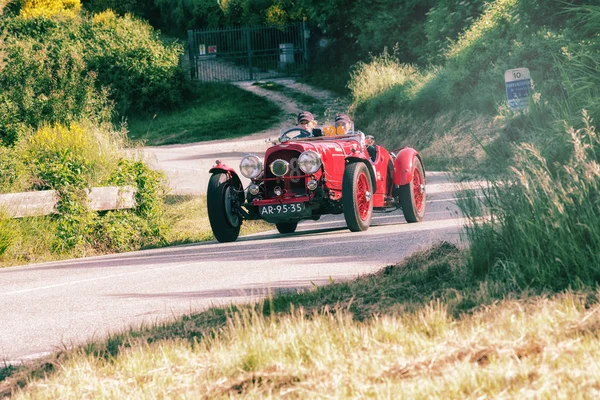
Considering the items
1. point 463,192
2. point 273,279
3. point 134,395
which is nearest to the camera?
point 134,395

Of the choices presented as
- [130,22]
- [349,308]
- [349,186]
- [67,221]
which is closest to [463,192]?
→ [349,308]

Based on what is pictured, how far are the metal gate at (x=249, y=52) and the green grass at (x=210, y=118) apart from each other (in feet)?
8.79

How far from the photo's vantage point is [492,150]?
8.85 meters

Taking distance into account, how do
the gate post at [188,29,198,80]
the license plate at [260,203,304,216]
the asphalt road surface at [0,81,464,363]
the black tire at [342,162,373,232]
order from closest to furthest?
1. the asphalt road surface at [0,81,464,363]
2. the black tire at [342,162,373,232]
3. the license plate at [260,203,304,216]
4. the gate post at [188,29,198,80]

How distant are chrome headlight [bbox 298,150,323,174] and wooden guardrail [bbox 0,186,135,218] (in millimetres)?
3552

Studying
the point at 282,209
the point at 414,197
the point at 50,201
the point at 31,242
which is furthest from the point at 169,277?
the point at 414,197

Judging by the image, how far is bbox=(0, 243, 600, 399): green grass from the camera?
4844 mm

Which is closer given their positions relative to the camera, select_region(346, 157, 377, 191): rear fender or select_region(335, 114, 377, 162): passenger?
select_region(346, 157, 377, 191): rear fender

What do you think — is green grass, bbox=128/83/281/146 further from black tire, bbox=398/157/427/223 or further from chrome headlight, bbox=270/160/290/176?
chrome headlight, bbox=270/160/290/176

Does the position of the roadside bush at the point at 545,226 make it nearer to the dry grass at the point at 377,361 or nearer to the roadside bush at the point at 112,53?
the dry grass at the point at 377,361

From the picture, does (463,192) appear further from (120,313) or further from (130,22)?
(130,22)

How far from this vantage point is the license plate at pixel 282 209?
49.2ft

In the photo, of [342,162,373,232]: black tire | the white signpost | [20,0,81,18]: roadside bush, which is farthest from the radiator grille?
[20,0,81,18]: roadside bush

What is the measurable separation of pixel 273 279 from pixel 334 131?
6484 millimetres
